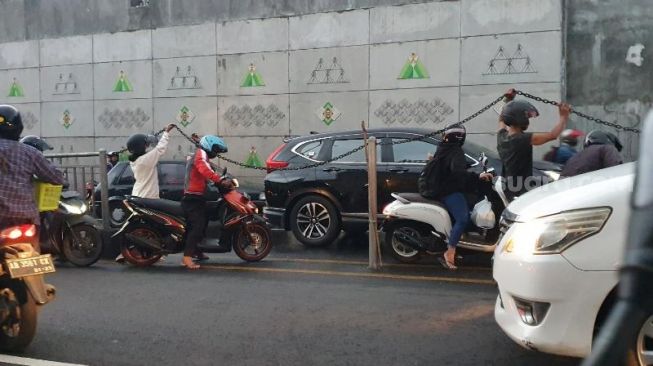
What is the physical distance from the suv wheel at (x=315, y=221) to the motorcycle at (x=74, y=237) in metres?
2.66

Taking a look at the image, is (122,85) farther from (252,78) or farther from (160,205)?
(160,205)

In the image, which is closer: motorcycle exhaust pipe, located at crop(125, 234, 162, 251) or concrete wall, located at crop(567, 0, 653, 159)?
motorcycle exhaust pipe, located at crop(125, 234, 162, 251)

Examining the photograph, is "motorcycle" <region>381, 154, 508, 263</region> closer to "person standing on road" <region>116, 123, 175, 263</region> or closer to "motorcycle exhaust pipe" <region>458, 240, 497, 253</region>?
"motorcycle exhaust pipe" <region>458, 240, 497, 253</region>

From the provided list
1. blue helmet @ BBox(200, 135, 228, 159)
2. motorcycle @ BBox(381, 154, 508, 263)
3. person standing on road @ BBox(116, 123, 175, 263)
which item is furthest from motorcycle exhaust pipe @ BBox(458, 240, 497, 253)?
person standing on road @ BBox(116, 123, 175, 263)

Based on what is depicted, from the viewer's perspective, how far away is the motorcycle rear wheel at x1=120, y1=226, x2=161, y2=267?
24.4ft

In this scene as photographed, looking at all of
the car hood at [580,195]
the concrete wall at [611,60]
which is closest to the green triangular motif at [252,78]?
the concrete wall at [611,60]

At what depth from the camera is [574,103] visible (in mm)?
12211

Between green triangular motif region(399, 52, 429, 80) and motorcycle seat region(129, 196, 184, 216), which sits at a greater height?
green triangular motif region(399, 52, 429, 80)

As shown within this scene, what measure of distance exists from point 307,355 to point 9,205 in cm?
230

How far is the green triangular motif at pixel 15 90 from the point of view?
17.0 m

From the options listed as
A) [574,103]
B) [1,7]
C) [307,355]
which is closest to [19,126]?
[307,355]

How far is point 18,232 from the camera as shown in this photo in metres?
4.30

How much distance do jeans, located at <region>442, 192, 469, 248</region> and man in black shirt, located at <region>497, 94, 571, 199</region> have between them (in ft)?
1.69

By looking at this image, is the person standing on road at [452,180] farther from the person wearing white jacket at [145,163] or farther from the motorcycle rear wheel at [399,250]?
the person wearing white jacket at [145,163]
